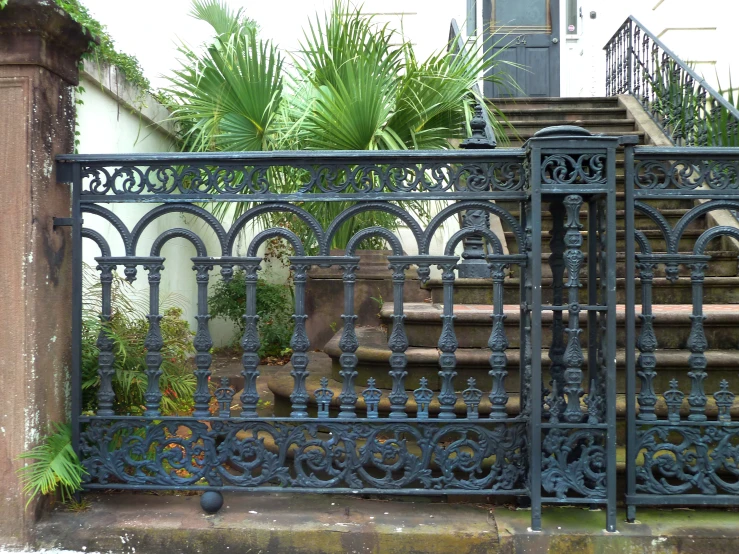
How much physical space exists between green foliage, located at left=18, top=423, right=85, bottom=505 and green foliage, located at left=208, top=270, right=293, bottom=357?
12.2ft

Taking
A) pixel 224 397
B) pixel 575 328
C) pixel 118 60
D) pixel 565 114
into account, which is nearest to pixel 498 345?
pixel 575 328

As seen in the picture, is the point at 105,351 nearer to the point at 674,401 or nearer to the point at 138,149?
the point at 674,401

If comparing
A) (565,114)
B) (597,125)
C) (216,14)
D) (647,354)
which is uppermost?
(216,14)

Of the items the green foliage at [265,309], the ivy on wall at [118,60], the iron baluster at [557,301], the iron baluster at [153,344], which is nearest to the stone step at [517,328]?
the iron baluster at [557,301]

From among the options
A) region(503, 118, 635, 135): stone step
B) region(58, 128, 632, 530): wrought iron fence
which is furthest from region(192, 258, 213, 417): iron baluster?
region(503, 118, 635, 135): stone step

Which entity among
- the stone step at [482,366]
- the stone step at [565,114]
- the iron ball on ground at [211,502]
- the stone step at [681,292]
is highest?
the stone step at [565,114]

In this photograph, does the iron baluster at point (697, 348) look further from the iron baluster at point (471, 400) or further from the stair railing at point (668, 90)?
the stair railing at point (668, 90)

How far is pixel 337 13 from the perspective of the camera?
4.78 metres

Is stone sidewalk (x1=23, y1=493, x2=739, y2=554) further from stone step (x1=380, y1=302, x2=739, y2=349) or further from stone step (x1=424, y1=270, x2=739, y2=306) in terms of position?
stone step (x1=424, y1=270, x2=739, y2=306)

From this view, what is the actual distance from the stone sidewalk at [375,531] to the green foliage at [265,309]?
3798 mm

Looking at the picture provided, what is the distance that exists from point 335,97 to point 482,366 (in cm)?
220

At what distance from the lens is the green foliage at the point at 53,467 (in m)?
2.62

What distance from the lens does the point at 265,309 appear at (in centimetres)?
680

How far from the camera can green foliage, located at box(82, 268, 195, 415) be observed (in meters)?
3.19
